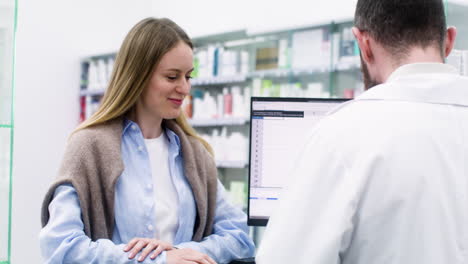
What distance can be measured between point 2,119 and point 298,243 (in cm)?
142

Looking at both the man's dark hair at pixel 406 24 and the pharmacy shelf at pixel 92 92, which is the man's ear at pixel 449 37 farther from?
the pharmacy shelf at pixel 92 92

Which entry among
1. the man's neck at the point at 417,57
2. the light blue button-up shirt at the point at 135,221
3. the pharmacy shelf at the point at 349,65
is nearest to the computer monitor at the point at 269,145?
the light blue button-up shirt at the point at 135,221

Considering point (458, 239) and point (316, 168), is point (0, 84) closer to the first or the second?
point (316, 168)

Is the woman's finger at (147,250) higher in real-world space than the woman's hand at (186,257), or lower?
higher

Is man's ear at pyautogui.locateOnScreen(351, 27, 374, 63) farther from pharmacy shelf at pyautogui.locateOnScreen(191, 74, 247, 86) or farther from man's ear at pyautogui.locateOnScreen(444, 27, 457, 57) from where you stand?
pharmacy shelf at pyautogui.locateOnScreen(191, 74, 247, 86)

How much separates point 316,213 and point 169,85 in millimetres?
1022

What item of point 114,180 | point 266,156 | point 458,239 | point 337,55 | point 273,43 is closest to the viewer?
point 458,239

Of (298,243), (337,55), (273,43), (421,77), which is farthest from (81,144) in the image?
(273,43)

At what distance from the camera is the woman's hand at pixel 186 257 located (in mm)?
1813

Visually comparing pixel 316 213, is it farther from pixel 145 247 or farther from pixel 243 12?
pixel 243 12

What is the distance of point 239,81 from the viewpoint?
6.39 m

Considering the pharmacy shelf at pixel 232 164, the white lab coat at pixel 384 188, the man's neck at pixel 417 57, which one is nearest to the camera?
the white lab coat at pixel 384 188

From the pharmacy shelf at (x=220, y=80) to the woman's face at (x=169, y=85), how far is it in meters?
3.96

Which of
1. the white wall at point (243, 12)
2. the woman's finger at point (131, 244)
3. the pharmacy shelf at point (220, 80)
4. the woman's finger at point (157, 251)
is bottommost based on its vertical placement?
the woman's finger at point (157, 251)
